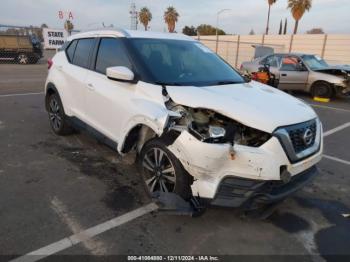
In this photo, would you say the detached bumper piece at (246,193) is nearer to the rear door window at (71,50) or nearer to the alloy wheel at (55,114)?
the rear door window at (71,50)

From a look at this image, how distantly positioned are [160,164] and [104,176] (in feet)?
3.96

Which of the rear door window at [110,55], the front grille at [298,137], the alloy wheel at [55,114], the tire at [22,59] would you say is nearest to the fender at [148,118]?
the rear door window at [110,55]

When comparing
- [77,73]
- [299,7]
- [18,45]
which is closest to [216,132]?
[77,73]

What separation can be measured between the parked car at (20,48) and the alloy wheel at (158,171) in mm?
20511

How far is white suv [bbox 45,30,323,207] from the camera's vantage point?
2.82m

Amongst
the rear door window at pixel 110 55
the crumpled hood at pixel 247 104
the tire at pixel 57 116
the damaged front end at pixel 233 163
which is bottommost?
the tire at pixel 57 116

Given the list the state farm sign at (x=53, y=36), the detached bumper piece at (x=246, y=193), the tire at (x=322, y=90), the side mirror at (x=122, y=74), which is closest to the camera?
the detached bumper piece at (x=246, y=193)

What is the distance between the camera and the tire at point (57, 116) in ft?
17.9

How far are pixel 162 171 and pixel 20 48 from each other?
2129 centimetres

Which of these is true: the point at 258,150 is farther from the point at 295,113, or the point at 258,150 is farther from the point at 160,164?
the point at 160,164

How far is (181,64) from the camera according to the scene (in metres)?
4.09

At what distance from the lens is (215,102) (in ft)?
10.1

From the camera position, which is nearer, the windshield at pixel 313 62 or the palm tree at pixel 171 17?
the windshield at pixel 313 62

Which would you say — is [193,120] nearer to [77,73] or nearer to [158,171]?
[158,171]
